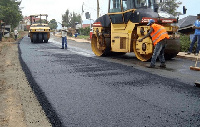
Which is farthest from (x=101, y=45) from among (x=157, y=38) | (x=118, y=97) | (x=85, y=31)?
(x=85, y=31)

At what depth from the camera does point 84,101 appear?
419 cm

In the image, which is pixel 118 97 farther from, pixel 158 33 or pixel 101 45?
pixel 101 45

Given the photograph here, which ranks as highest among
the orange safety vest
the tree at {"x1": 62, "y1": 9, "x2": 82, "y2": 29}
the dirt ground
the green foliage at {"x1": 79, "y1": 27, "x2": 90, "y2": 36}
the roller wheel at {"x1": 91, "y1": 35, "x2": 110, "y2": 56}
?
the tree at {"x1": 62, "y1": 9, "x2": 82, "y2": 29}

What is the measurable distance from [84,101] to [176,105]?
4.89ft

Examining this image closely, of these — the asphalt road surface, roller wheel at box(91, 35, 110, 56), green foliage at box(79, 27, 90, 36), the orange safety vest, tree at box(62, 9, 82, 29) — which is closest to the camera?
the asphalt road surface

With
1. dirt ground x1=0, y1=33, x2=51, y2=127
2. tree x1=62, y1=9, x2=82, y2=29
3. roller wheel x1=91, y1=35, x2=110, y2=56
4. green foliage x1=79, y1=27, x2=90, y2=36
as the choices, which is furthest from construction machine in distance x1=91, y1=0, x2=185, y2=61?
tree x1=62, y1=9, x2=82, y2=29

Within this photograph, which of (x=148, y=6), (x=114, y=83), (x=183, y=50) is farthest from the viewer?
(x=183, y=50)

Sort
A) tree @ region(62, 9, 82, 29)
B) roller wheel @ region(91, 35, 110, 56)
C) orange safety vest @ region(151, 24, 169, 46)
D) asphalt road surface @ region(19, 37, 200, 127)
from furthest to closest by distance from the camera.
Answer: tree @ region(62, 9, 82, 29)
roller wheel @ region(91, 35, 110, 56)
orange safety vest @ region(151, 24, 169, 46)
asphalt road surface @ region(19, 37, 200, 127)

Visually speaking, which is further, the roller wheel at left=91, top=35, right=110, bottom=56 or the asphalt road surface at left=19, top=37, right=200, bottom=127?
the roller wheel at left=91, top=35, right=110, bottom=56

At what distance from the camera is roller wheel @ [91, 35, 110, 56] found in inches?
418

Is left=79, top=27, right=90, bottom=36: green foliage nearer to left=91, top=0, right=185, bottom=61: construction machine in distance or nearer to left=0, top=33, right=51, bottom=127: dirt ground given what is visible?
left=91, top=0, right=185, bottom=61: construction machine in distance

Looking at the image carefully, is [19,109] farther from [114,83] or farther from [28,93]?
[114,83]

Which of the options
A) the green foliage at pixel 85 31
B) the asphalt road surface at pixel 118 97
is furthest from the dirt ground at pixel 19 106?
the green foliage at pixel 85 31

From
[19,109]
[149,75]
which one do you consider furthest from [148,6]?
[19,109]
